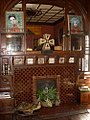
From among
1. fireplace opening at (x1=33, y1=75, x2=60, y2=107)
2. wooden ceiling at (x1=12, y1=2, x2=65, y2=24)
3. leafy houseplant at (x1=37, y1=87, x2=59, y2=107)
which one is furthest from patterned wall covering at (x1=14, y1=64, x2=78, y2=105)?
wooden ceiling at (x1=12, y1=2, x2=65, y2=24)

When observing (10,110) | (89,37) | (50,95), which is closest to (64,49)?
(89,37)

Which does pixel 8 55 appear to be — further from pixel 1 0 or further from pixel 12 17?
pixel 1 0

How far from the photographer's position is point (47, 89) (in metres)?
5.12

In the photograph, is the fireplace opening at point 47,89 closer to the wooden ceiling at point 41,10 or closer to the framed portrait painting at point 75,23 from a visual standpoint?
the framed portrait painting at point 75,23

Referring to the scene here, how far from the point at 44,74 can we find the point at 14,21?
1418mm

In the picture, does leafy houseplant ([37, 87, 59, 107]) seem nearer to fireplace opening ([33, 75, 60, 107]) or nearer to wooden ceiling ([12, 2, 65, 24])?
fireplace opening ([33, 75, 60, 107])

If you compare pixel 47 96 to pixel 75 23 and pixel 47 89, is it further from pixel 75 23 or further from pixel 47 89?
pixel 75 23

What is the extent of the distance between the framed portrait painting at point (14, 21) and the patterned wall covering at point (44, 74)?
0.86m

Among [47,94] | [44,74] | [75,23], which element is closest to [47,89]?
[47,94]

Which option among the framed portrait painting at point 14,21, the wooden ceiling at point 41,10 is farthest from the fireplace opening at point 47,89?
the wooden ceiling at point 41,10

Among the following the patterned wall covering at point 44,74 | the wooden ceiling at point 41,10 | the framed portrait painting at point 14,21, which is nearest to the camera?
the framed portrait painting at point 14,21

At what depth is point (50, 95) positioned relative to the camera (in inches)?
198

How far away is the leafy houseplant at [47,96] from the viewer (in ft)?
16.2

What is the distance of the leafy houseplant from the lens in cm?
495
